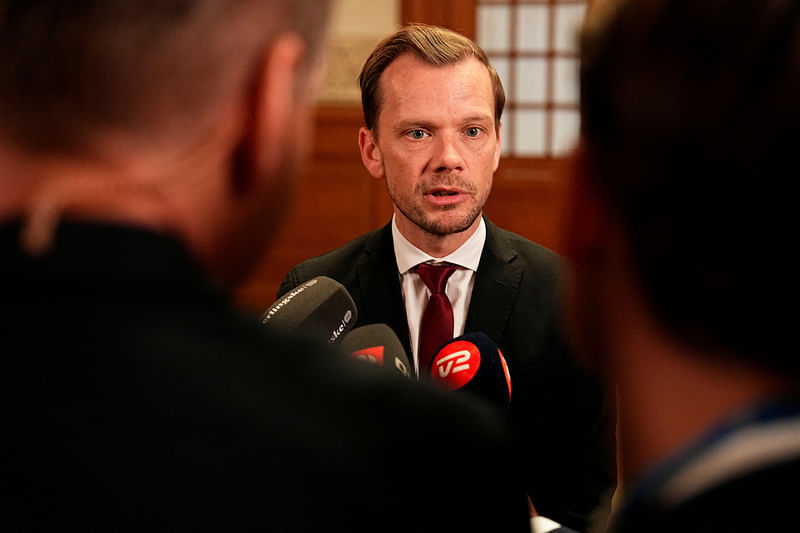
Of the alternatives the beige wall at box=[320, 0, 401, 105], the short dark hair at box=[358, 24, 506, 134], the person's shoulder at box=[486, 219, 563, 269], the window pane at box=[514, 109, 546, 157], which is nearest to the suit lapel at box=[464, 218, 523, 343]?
the person's shoulder at box=[486, 219, 563, 269]

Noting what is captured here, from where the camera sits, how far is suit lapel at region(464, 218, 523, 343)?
144 cm

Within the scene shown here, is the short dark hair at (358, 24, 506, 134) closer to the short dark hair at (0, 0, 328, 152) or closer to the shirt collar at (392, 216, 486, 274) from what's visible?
the shirt collar at (392, 216, 486, 274)

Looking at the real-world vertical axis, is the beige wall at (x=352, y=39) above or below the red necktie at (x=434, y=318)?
above

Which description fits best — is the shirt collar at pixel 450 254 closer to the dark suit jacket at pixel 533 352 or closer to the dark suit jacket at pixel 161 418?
the dark suit jacket at pixel 533 352

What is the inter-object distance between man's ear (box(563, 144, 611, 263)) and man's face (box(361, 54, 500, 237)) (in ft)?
3.27

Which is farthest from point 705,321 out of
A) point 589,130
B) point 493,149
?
point 493,149

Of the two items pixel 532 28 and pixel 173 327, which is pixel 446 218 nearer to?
pixel 173 327

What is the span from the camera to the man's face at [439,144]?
1475 mm

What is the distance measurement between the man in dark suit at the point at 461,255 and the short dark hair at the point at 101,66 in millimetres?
1031

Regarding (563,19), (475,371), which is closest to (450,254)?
(475,371)

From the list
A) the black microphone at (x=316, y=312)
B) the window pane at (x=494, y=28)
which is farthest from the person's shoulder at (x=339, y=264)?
the window pane at (x=494, y=28)

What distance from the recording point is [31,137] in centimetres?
43

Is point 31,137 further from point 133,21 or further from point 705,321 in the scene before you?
point 705,321

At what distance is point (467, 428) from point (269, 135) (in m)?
0.18
